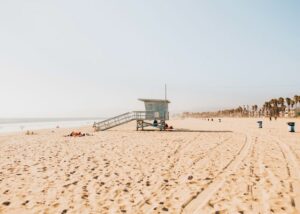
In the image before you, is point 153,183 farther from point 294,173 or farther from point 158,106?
point 158,106

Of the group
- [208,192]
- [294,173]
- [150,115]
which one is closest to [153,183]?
[208,192]

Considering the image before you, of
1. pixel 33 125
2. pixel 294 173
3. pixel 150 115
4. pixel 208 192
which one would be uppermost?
pixel 150 115

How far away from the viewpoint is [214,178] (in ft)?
26.7

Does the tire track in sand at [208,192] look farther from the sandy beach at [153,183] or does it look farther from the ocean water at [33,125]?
the ocean water at [33,125]

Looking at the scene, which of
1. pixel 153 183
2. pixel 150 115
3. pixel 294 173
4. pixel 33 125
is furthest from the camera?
pixel 33 125

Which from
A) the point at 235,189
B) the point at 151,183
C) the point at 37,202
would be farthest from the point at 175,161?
the point at 37,202

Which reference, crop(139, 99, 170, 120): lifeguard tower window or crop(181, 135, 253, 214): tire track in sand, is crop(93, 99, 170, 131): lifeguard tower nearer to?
crop(139, 99, 170, 120): lifeguard tower window

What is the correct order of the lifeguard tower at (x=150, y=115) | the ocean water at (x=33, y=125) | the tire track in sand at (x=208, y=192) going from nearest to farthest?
the tire track in sand at (x=208, y=192) → the lifeguard tower at (x=150, y=115) → the ocean water at (x=33, y=125)

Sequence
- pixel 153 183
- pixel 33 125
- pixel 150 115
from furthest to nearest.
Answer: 1. pixel 33 125
2. pixel 150 115
3. pixel 153 183

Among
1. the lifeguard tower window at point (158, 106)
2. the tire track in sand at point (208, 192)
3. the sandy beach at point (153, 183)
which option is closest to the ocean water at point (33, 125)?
the lifeguard tower window at point (158, 106)

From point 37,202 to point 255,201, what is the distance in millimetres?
5143

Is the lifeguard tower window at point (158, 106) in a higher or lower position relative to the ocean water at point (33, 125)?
higher

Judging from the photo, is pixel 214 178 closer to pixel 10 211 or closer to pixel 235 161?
pixel 235 161

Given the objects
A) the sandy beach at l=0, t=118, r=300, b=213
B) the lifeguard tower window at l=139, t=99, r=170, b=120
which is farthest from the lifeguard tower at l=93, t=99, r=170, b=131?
the sandy beach at l=0, t=118, r=300, b=213
